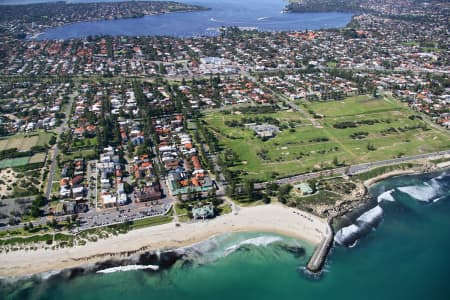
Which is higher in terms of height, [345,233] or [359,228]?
[345,233]

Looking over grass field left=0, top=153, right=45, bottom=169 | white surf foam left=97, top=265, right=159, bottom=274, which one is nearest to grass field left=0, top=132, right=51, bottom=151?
grass field left=0, top=153, right=45, bottom=169

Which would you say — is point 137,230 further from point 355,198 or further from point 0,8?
point 0,8

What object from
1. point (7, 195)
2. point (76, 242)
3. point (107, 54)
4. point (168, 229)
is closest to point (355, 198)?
point (168, 229)

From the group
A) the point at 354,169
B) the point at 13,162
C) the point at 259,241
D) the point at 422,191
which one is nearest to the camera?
the point at 259,241

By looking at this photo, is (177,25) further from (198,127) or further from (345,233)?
(345,233)

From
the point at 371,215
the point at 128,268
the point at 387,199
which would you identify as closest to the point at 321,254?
the point at 371,215

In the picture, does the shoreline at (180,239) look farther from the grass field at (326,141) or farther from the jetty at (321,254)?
the grass field at (326,141)
